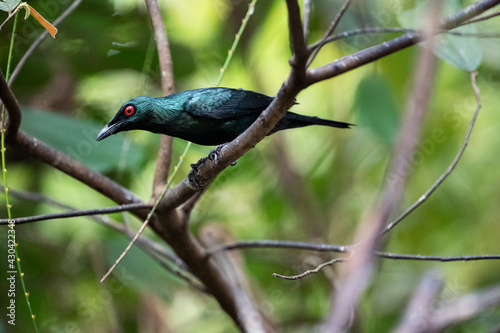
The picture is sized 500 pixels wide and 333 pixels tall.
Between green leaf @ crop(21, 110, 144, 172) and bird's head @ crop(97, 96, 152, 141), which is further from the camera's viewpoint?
green leaf @ crop(21, 110, 144, 172)

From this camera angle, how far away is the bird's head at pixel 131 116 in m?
3.10

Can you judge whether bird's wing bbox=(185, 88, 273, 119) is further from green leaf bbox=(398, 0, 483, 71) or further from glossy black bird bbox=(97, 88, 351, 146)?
green leaf bbox=(398, 0, 483, 71)

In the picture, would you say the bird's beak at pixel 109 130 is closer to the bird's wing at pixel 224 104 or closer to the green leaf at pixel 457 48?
the bird's wing at pixel 224 104

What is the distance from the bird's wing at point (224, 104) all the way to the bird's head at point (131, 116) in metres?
0.23

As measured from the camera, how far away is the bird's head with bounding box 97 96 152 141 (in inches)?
122

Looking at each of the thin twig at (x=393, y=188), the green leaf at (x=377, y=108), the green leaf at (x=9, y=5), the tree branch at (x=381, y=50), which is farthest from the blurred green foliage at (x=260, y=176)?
the thin twig at (x=393, y=188)

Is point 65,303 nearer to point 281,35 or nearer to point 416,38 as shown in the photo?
point 281,35

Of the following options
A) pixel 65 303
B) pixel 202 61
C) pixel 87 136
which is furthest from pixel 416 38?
pixel 65 303

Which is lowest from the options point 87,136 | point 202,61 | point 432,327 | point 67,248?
point 67,248

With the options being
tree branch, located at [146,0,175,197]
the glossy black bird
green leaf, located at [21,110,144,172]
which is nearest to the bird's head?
the glossy black bird

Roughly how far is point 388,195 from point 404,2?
12.9 feet

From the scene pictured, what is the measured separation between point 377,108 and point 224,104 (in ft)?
3.74

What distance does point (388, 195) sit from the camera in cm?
73

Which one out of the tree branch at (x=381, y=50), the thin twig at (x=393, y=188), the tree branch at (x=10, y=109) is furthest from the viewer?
the tree branch at (x=10, y=109)
